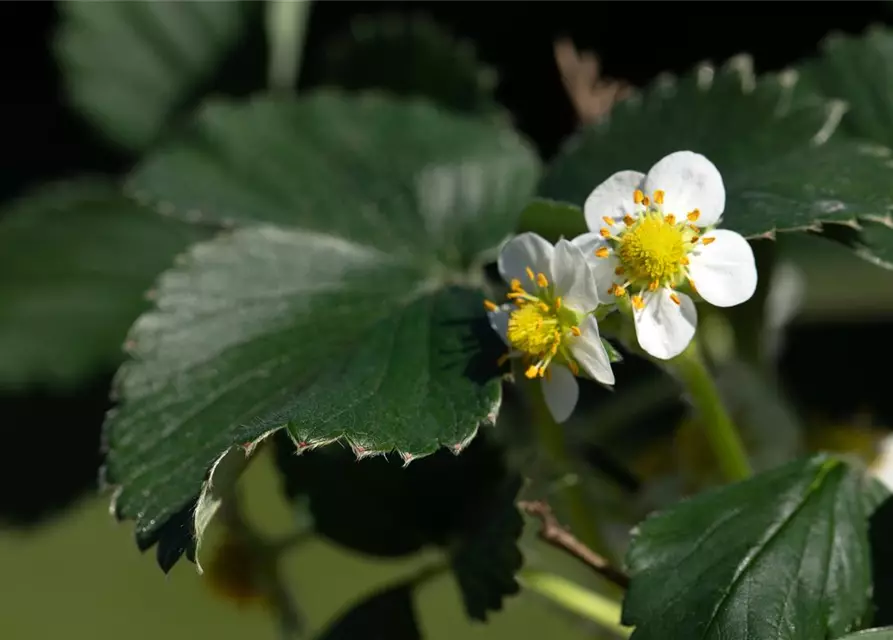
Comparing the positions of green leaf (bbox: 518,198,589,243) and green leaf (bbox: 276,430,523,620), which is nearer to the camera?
green leaf (bbox: 518,198,589,243)

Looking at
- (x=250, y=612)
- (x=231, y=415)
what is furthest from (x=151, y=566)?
(x=231, y=415)

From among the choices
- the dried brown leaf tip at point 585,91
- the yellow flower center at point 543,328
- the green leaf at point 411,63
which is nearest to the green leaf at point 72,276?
the green leaf at point 411,63

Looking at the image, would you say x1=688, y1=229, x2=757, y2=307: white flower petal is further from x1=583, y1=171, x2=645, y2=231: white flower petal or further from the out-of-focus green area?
the out-of-focus green area

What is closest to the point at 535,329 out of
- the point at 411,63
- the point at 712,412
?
the point at 712,412

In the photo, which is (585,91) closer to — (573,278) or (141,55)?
(573,278)

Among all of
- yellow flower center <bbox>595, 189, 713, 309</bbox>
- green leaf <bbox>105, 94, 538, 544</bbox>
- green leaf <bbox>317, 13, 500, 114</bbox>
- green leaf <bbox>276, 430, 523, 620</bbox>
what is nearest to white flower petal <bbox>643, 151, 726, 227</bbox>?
yellow flower center <bbox>595, 189, 713, 309</bbox>

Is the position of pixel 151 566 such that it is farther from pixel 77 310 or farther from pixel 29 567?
pixel 77 310
